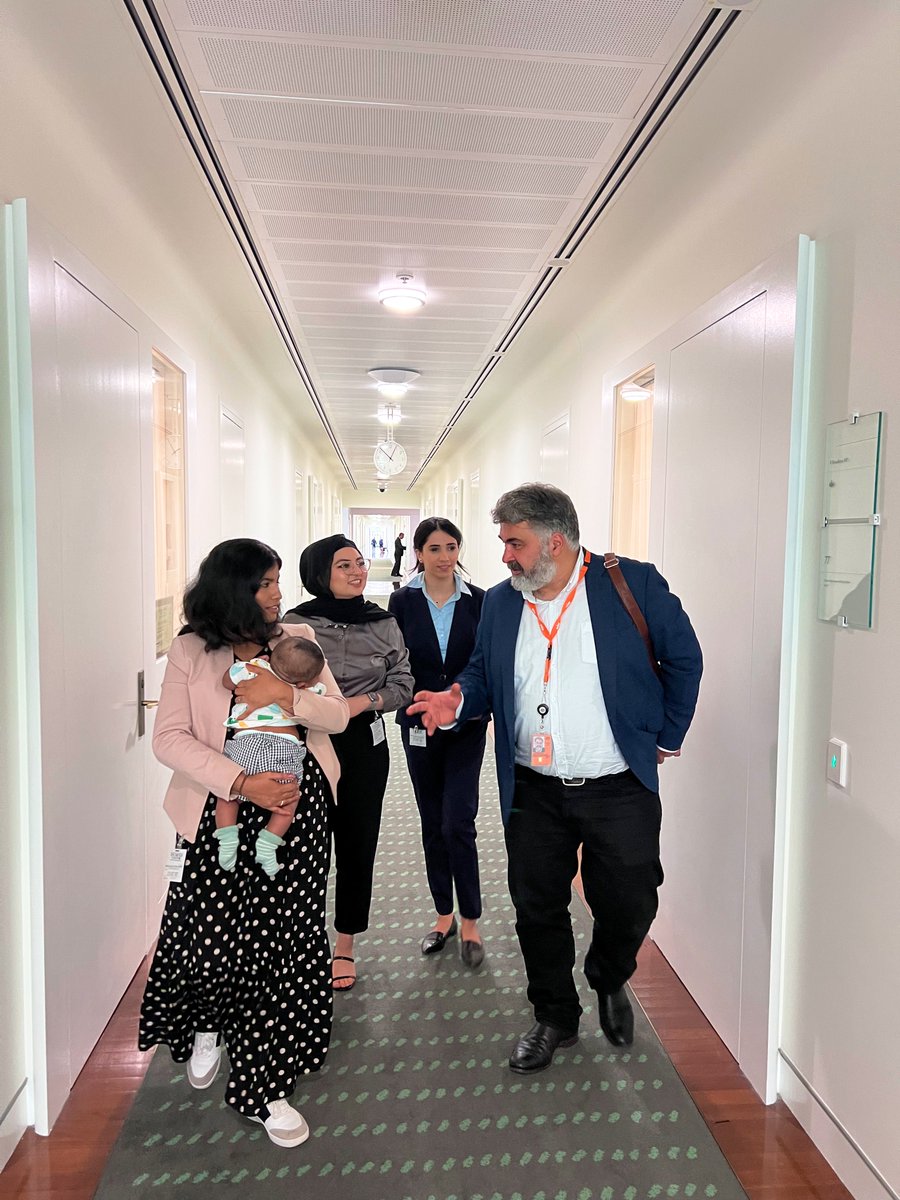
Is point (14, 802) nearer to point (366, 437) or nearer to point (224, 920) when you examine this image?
point (224, 920)

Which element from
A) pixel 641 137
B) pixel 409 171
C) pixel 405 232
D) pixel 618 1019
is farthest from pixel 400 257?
pixel 618 1019

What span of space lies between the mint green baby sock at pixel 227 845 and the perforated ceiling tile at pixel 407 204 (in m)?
2.26

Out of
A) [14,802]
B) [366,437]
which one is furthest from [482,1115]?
[366,437]

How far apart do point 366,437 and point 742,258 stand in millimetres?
8023

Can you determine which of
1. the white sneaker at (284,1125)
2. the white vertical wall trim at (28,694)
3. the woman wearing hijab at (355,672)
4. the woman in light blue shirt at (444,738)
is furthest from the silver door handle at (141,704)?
the white sneaker at (284,1125)

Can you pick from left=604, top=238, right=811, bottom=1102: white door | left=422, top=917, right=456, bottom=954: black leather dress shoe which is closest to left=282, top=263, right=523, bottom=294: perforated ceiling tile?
left=604, top=238, right=811, bottom=1102: white door

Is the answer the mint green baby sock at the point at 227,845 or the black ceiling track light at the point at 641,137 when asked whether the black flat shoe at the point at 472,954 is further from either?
the black ceiling track light at the point at 641,137

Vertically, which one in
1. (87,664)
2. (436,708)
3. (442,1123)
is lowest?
(442,1123)

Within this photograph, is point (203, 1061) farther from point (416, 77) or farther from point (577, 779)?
point (416, 77)

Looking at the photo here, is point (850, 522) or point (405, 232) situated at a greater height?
point (405, 232)

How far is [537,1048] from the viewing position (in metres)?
2.48

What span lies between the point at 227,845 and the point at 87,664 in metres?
0.76

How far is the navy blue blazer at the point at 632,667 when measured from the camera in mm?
2352

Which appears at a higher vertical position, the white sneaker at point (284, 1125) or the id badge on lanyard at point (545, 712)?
the id badge on lanyard at point (545, 712)
